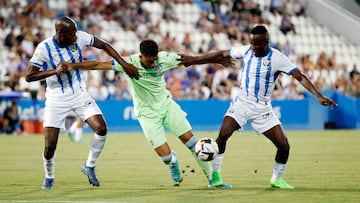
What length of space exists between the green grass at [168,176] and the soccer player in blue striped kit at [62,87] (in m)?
0.66

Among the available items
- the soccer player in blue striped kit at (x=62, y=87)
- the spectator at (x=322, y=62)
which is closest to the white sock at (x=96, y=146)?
the soccer player in blue striped kit at (x=62, y=87)

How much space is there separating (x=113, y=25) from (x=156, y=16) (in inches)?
75.6

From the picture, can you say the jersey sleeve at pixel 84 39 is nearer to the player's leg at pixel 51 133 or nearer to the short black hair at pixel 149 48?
the player's leg at pixel 51 133

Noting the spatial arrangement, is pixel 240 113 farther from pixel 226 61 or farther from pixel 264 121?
pixel 226 61

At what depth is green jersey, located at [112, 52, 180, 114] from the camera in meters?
12.8

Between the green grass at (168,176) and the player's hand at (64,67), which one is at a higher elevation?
the player's hand at (64,67)

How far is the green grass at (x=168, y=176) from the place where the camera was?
11891mm

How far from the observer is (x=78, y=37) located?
13.0 m

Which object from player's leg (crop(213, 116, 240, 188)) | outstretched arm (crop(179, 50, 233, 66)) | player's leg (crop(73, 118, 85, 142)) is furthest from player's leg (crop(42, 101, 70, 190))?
player's leg (crop(73, 118, 85, 142))

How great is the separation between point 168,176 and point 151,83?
2.60 metres

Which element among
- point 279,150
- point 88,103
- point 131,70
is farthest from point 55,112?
point 279,150

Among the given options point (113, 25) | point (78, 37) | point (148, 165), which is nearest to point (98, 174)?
point (148, 165)

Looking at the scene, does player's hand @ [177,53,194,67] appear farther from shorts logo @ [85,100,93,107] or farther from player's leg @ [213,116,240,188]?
shorts logo @ [85,100,93,107]

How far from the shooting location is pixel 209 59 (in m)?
12.7
